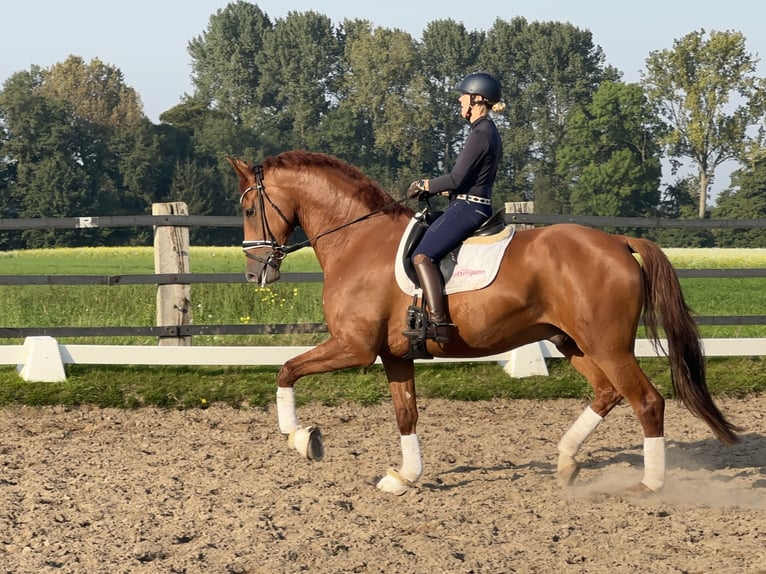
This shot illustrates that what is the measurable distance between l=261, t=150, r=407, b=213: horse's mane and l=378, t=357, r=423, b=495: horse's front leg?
3.32 ft

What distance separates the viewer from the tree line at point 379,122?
5516 centimetres

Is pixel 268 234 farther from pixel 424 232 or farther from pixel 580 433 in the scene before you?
pixel 580 433

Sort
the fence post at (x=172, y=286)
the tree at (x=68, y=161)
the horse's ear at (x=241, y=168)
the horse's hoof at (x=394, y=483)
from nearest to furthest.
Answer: the horse's hoof at (x=394, y=483) < the horse's ear at (x=241, y=168) < the fence post at (x=172, y=286) < the tree at (x=68, y=161)

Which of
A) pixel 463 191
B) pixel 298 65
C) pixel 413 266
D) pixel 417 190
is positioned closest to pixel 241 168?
pixel 417 190

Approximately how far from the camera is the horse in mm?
5527

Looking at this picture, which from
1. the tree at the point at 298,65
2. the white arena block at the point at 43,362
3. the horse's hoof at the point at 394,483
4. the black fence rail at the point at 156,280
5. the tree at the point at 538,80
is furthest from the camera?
the tree at the point at 298,65

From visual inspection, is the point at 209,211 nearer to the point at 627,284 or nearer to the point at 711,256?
the point at 711,256

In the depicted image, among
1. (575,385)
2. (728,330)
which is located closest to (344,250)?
(575,385)

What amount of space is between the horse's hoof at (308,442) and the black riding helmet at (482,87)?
7.24 ft

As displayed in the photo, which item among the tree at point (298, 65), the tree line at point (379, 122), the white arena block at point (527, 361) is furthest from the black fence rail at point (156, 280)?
the tree at point (298, 65)

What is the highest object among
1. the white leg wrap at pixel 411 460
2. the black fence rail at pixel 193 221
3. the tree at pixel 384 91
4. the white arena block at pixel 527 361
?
the tree at pixel 384 91

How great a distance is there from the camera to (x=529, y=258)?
5578 millimetres

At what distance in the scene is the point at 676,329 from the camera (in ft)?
18.9

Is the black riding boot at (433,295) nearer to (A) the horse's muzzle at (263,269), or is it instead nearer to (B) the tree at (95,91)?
(A) the horse's muzzle at (263,269)
